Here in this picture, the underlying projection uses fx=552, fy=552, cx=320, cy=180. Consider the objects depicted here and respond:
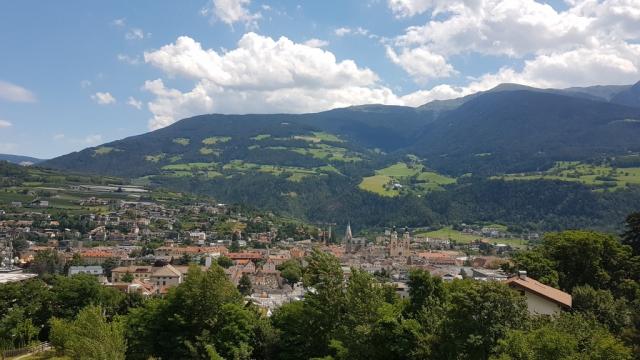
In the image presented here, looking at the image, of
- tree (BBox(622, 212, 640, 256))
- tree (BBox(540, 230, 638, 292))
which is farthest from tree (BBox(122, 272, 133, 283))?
tree (BBox(622, 212, 640, 256))

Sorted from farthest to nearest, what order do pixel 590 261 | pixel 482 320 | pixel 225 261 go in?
pixel 225 261 → pixel 590 261 → pixel 482 320

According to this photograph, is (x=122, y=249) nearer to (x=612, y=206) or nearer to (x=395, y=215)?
(x=395, y=215)

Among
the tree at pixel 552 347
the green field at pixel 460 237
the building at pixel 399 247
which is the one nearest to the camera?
the tree at pixel 552 347

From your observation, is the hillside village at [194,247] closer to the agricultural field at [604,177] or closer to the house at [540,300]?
the house at [540,300]

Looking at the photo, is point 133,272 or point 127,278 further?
point 133,272

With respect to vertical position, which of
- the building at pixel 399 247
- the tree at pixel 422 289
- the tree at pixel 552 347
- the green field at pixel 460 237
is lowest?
the green field at pixel 460 237

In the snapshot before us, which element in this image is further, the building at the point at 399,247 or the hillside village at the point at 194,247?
the building at the point at 399,247

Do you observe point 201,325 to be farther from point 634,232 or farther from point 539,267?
point 634,232

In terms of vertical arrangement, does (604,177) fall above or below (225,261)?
above

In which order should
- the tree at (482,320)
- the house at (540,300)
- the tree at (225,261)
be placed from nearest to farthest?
1. the tree at (482,320)
2. the house at (540,300)
3. the tree at (225,261)

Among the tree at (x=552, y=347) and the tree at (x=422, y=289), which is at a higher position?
the tree at (x=552, y=347)

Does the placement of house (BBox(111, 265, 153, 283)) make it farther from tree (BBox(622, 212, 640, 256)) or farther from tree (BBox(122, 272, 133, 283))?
tree (BBox(622, 212, 640, 256))

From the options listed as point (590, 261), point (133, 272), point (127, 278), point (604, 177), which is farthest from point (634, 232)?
point (604, 177)

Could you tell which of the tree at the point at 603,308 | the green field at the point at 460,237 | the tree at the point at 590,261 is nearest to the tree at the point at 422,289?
the tree at the point at 603,308
